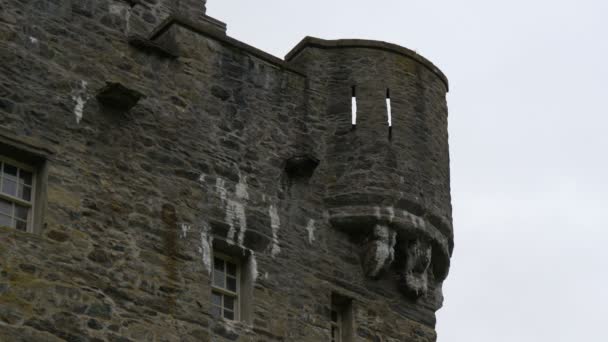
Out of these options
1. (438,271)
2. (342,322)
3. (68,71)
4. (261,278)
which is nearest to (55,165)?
(68,71)

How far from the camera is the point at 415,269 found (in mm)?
25547

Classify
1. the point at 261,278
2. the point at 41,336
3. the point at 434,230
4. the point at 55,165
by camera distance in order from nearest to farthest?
the point at 41,336, the point at 55,165, the point at 261,278, the point at 434,230

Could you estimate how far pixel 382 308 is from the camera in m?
25.0

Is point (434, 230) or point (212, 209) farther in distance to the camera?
point (434, 230)

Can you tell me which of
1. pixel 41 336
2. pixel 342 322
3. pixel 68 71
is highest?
pixel 68 71

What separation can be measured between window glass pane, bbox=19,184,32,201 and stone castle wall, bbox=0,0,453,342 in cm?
28

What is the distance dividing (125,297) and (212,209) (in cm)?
224

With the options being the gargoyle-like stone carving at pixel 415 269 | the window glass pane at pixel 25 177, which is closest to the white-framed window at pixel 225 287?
the gargoyle-like stone carving at pixel 415 269

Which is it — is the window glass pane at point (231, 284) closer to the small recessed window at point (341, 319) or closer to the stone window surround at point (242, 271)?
the stone window surround at point (242, 271)

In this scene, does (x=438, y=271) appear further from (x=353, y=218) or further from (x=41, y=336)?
(x=41, y=336)

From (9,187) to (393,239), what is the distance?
19.0ft

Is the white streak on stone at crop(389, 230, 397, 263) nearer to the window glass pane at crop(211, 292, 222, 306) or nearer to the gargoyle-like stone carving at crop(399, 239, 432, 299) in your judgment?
the gargoyle-like stone carving at crop(399, 239, 432, 299)

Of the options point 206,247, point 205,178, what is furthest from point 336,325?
point 205,178

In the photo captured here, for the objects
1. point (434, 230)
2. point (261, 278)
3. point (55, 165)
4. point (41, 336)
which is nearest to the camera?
point (41, 336)
